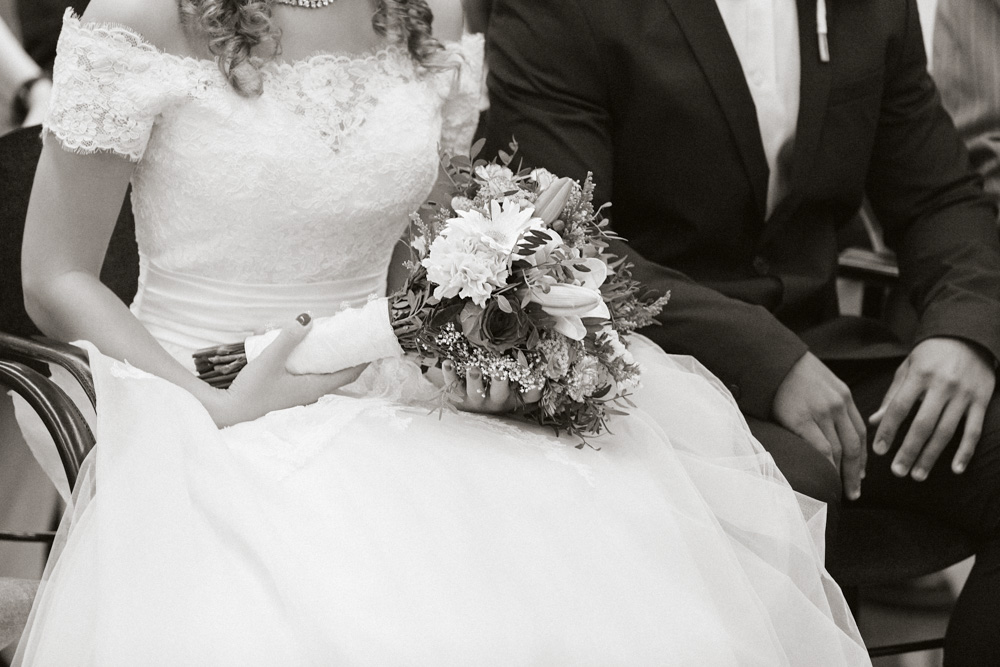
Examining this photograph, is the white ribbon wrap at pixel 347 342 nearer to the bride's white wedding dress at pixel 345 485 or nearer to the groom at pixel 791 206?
the bride's white wedding dress at pixel 345 485

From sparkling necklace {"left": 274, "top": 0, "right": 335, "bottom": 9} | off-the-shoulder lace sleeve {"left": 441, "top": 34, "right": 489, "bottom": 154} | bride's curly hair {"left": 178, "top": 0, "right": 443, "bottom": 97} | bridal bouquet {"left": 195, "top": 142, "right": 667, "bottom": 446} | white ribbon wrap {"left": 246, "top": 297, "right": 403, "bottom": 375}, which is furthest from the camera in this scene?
off-the-shoulder lace sleeve {"left": 441, "top": 34, "right": 489, "bottom": 154}

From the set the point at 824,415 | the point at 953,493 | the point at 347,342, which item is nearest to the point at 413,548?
the point at 347,342

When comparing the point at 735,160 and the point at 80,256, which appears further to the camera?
the point at 735,160

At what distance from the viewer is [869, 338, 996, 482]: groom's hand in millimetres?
1766

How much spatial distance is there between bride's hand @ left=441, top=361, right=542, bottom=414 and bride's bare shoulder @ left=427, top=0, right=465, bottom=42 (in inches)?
30.6

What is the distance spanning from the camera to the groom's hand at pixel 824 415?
173cm

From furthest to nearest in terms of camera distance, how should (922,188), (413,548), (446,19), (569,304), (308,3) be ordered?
(922,188), (446,19), (308,3), (569,304), (413,548)

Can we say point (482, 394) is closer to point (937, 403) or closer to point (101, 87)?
point (101, 87)

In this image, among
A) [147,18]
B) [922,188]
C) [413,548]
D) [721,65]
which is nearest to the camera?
[413,548]

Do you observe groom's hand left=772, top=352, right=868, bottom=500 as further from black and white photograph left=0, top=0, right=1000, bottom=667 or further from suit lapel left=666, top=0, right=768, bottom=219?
suit lapel left=666, top=0, right=768, bottom=219

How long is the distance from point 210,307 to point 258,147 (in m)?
0.28

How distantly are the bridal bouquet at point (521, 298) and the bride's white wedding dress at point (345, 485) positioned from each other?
0.31 ft

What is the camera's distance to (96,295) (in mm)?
1578

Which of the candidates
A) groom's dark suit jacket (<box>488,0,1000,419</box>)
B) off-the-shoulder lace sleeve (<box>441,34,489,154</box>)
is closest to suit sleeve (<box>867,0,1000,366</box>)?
groom's dark suit jacket (<box>488,0,1000,419</box>)
